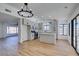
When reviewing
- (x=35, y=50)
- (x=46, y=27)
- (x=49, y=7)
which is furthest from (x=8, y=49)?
(x=46, y=27)

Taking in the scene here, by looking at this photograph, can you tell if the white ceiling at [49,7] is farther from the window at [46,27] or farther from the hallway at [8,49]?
the window at [46,27]

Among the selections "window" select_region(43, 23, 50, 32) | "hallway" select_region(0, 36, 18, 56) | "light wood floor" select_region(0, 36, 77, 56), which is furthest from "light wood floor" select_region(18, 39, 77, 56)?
"window" select_region(43, 23, 50, 32)

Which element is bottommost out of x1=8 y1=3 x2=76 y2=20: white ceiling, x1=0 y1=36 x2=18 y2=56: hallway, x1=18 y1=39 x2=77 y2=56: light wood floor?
x1=18 y1=39 x2=77 y2=56: light wood floor

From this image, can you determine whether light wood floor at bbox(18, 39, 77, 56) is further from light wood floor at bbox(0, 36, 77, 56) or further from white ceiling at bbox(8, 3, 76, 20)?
white ceiling at bbox(8, 3, 76, 20)

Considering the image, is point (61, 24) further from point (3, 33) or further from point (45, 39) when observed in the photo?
point (3, 33)

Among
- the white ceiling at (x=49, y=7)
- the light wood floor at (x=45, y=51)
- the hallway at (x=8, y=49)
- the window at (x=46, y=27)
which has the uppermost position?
the white ceiling at (x=49, y=7)

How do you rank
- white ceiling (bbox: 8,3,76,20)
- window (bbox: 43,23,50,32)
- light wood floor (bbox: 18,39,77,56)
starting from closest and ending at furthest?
light wood floor (bbox: 18,39,77,56) < white ceiling (bbox: 8,3,76,20) < window (bbox: 43,23,50,32)

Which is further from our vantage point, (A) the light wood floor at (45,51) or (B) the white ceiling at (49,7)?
(B) the white ceiling at (49,7)

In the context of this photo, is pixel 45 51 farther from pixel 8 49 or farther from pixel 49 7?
pixel 49 7

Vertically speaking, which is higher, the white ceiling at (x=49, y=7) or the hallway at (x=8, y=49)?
the white ceiling at (x=49, y=7)

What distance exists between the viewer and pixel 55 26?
11.0 m

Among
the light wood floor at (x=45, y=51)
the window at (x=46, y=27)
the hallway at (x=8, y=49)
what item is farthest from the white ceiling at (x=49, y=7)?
the window at (x=46, y=27)

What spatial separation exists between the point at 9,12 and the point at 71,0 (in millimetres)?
5279

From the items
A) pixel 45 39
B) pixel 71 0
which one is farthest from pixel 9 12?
pixel 71 0
